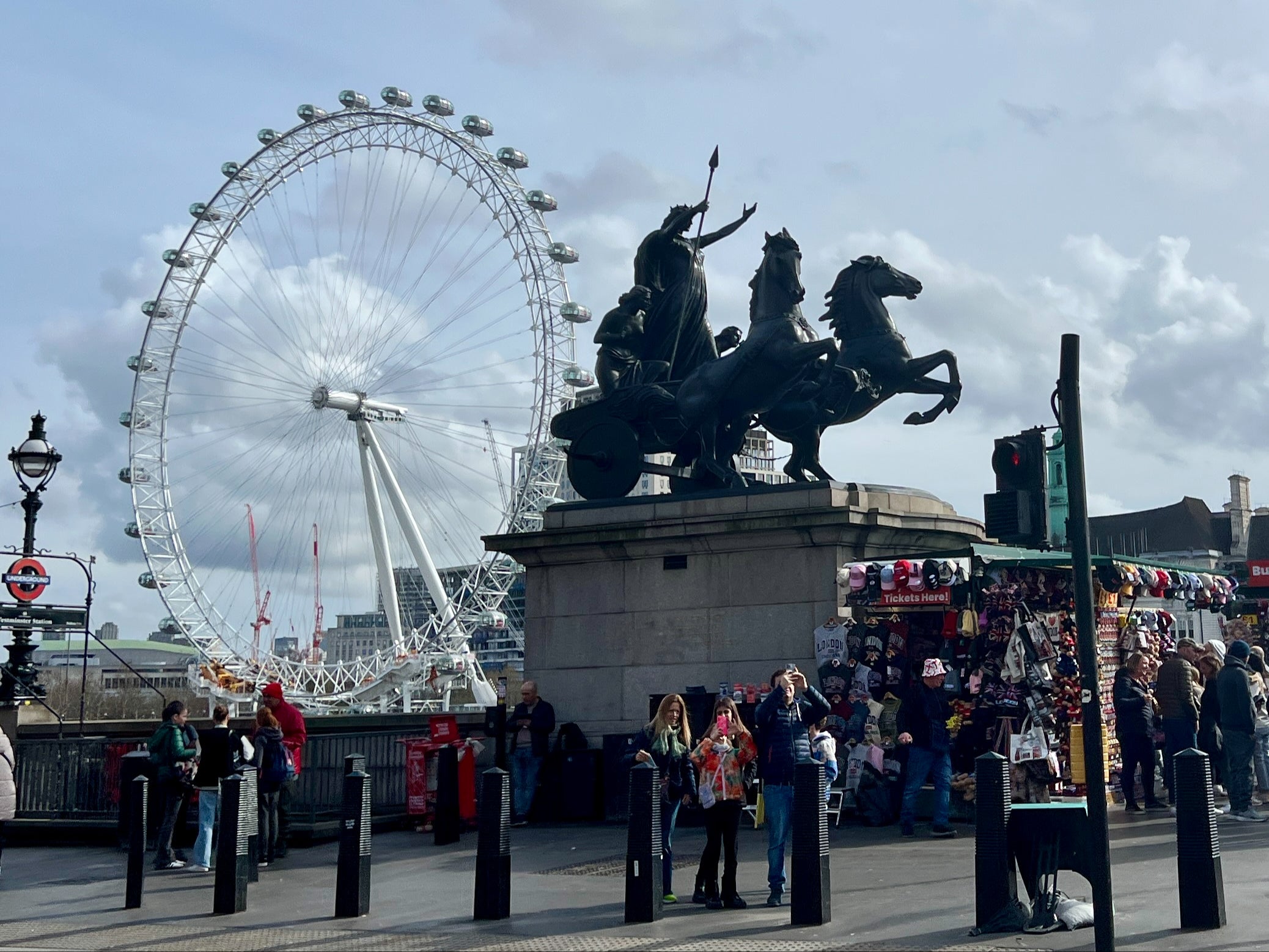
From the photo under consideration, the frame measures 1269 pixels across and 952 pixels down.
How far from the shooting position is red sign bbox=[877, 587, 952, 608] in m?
15.2

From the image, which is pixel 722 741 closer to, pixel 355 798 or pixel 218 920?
pixel 355 798

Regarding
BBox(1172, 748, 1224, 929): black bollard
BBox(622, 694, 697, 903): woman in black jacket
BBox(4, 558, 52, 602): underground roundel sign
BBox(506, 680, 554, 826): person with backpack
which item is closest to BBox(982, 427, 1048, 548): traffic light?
BBox(1172, 748, 1224, 929): black bollard

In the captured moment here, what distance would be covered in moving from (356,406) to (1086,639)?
41.7 meters

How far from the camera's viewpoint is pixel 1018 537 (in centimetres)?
914

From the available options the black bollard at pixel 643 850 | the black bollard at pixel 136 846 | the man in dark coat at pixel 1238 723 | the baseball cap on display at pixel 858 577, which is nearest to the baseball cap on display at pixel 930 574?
the baseball cap on display at pixel 858 577

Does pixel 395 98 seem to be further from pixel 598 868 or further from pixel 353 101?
pixel 598 868

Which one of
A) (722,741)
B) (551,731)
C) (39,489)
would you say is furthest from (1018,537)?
(39,489)

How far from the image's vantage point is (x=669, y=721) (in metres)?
12.0

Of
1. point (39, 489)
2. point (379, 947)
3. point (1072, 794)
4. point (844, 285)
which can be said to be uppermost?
point (844, 285)

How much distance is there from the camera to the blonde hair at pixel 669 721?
11977 millimetres

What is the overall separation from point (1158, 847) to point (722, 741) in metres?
3.93

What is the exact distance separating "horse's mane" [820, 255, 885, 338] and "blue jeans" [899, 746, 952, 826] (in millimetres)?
7102

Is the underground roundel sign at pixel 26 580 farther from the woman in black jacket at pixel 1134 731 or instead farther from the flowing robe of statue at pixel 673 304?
the woman in black jacket at pixel 1134 731

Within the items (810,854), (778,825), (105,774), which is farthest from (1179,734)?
(105,774)
